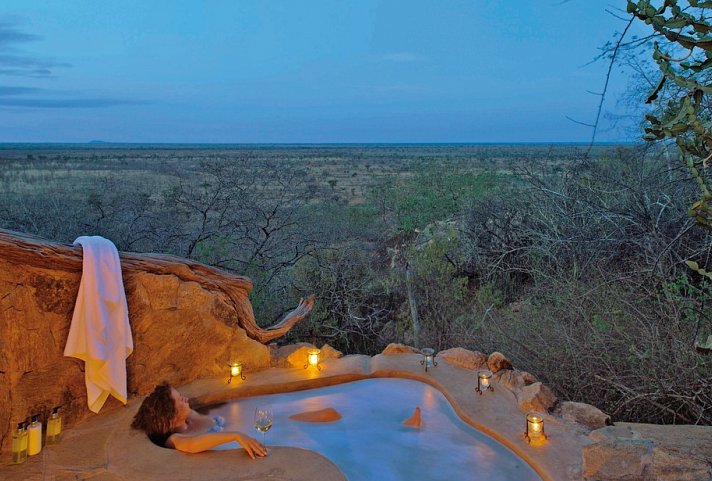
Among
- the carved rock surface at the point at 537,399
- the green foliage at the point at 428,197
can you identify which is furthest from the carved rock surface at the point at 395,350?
the green foliage at the point at 428,197

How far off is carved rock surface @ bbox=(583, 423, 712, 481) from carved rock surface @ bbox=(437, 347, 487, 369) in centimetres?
169

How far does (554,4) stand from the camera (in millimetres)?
1940

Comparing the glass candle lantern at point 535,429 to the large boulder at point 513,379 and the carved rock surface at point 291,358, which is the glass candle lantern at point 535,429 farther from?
the carved rock surface at point 291,358

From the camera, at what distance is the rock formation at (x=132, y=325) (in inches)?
147

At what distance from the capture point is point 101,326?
395cm

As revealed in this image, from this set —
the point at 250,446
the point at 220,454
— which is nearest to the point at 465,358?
the point at 250,446

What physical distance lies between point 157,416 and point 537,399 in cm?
302

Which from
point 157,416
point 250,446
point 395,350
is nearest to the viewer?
point 250,446

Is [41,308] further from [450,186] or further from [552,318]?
[450,186]

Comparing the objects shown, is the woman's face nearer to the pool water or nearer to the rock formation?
the pool water

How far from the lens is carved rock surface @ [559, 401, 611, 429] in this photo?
396cm

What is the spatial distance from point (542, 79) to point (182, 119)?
106 feet

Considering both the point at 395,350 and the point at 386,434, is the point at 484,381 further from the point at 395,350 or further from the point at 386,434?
the point at 395,350

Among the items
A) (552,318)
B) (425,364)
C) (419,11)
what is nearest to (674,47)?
(552,318)
